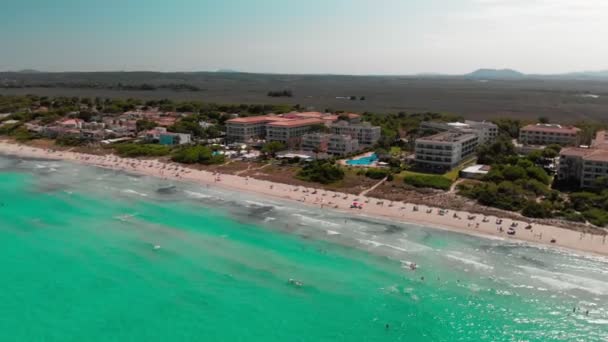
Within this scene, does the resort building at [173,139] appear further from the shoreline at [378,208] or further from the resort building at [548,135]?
the resort building at [548,135]

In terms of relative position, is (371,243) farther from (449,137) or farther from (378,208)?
(449,137)

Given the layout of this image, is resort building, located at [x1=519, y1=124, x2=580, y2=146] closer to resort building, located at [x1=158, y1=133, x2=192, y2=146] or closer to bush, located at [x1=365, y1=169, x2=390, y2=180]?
bush, located at [x1=365, y1=169, x2=390, y2=180]

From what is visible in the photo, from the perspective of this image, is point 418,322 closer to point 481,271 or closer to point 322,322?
point 322,322

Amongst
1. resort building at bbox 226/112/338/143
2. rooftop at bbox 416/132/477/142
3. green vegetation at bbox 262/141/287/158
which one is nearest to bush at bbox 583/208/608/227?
rooftop at bbox 416/132/477/142

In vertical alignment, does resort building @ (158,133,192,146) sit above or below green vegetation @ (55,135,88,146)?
above

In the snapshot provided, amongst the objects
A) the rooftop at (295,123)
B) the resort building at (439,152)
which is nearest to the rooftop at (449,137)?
the resort building at (439,152)
